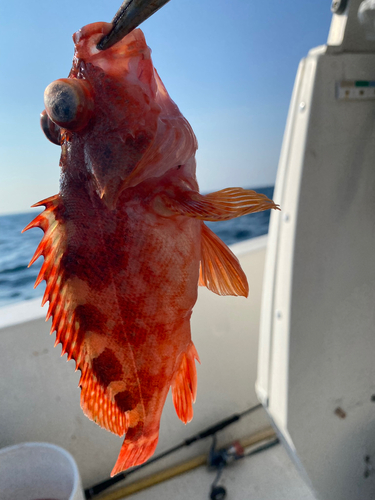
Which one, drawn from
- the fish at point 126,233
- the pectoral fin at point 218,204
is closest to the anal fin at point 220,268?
the fish at point 126,233

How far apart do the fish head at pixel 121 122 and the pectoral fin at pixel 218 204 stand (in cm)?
6

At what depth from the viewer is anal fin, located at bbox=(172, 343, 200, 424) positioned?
606mm

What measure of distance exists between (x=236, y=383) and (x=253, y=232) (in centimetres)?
252

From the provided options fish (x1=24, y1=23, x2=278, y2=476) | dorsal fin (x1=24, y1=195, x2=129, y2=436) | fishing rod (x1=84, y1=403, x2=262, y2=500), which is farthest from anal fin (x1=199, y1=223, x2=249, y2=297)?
fishing rod (x1=84, y1=403, x2=262, y2=500)

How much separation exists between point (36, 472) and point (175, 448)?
695mm

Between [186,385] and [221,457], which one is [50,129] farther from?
[221,457]

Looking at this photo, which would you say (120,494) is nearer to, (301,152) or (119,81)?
(301,152)

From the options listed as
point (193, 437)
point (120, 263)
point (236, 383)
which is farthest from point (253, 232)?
point (120, 263)

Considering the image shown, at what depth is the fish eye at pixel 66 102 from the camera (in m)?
0.41

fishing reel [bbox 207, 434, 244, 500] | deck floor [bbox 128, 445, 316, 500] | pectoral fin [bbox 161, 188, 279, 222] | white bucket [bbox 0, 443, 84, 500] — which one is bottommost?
deck floor [bbox 128, 445, 316, 500]

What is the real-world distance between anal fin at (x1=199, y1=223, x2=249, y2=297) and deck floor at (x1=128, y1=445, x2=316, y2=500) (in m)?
1.59

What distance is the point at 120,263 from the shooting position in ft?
1.67

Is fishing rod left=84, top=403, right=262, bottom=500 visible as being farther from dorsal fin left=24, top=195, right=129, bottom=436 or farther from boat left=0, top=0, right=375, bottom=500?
dorsal fin left=24, top=195, right=129, bottom=436

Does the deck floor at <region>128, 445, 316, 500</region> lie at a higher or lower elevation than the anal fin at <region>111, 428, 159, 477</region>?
lower
